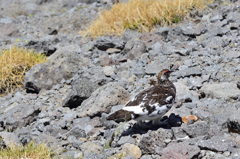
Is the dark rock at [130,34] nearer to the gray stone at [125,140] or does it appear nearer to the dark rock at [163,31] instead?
the dark rock at [163,31]

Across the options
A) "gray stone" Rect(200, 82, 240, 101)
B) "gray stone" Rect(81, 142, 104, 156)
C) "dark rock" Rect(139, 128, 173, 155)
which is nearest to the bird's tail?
"dark rock" Rect(139, 128, 173, 155)

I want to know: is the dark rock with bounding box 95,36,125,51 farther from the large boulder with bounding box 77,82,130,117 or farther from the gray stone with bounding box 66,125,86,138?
the gray stone with bounding box 66,125,86,138

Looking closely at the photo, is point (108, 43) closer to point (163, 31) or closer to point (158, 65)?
point (163, 31)

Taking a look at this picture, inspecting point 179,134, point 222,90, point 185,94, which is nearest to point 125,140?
point 179,134

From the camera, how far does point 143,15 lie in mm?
9289

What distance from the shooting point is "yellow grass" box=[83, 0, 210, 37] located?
9055mm

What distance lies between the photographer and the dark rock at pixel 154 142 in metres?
3.99

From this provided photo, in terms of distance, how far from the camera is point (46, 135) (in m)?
5.22

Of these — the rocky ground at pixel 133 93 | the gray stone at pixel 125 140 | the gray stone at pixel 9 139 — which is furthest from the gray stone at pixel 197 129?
the gray stone at pixel 9 139

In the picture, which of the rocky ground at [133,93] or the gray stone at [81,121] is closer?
the rocky ground at [133,93]

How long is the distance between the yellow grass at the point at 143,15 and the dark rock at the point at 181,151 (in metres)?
5.89

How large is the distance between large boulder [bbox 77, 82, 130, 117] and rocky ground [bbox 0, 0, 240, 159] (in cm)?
2

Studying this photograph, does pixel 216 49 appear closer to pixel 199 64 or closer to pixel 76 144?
pixel 199 64

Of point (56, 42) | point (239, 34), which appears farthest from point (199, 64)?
point (56, 42)
